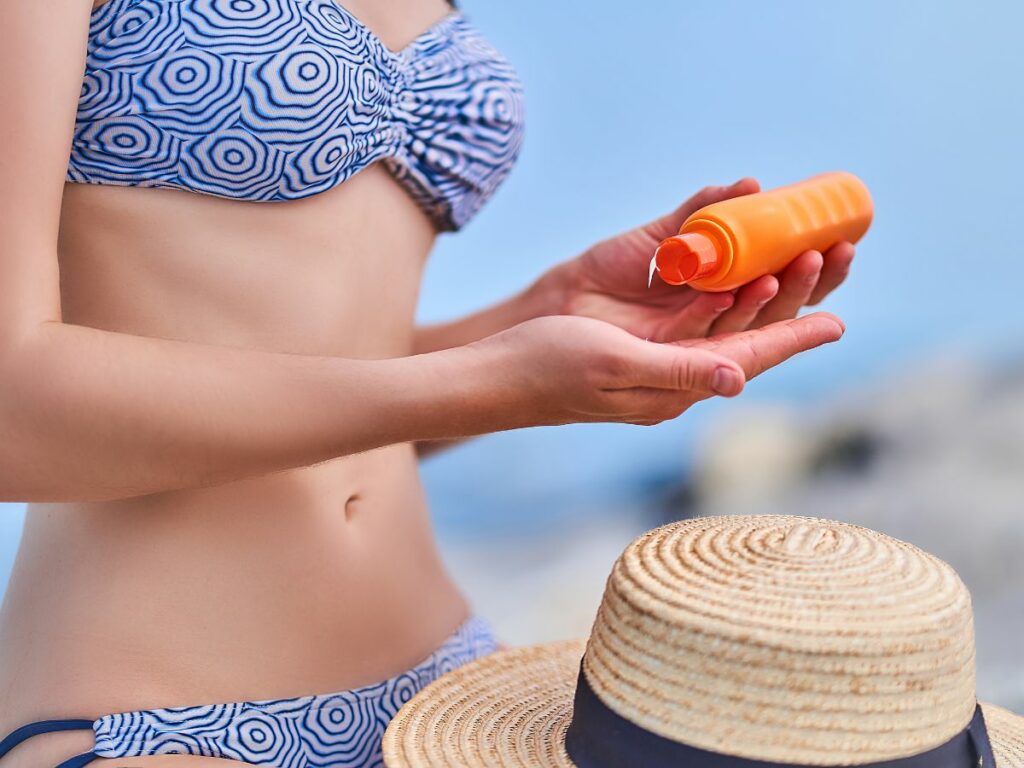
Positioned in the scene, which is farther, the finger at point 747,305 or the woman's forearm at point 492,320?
the woman's forearm at point 492,320

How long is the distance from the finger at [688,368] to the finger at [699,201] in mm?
277

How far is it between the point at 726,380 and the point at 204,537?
1.32ft

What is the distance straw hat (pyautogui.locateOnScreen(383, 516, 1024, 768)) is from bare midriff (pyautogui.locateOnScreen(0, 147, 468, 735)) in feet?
0.47

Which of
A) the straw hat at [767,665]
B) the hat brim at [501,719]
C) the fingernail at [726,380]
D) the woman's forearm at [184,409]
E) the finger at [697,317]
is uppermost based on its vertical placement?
the fingernail at [726,380]

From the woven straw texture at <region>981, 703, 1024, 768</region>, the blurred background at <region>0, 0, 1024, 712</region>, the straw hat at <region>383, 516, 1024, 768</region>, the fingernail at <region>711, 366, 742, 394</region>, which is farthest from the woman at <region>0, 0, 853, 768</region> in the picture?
the blurred background at <region>0, 0, 1024, 712</region>

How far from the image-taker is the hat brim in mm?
763

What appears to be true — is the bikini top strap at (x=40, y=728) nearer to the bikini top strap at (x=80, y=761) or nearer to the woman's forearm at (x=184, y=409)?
the bikini top strap at (x=80, y=761)

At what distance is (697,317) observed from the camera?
3.19ft

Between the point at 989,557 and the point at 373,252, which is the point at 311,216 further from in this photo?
the point at 989,557

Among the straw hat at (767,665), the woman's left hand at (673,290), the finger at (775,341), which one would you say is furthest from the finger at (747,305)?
the straw hat at (767,665)

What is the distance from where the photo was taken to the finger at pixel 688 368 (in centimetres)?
70

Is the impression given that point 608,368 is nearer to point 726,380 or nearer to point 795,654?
point 726,380

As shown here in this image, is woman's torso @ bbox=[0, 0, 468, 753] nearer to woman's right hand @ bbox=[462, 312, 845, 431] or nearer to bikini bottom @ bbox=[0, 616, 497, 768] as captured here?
bikini bottom @ bbox=[0, 616, 497, 768]

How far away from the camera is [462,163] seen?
1005mm
